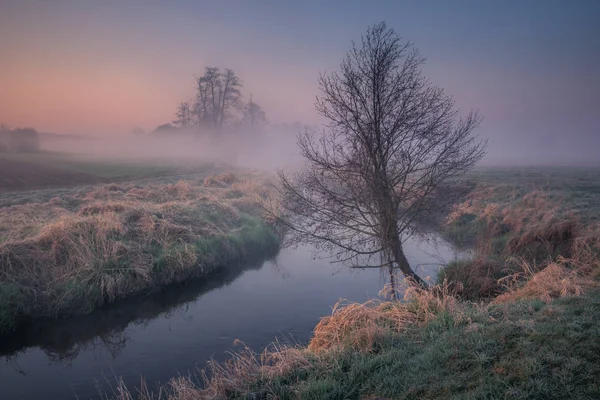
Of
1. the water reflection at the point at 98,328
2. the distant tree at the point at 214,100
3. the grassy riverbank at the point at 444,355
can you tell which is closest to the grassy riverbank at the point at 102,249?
the water reflection at the point at 98,328

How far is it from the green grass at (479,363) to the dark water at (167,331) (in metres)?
4.09

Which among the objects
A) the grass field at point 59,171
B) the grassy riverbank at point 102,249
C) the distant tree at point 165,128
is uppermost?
the distant tree at point 165,128

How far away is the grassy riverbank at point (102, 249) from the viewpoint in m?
10.4

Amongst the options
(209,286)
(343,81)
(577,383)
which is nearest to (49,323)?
(209,286)

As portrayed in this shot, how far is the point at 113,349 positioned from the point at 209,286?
437 centimetres

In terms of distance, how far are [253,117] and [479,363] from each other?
59651 millimetres

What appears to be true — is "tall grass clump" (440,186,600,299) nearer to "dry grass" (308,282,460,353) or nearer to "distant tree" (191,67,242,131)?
"dry grass" (308,282,460,353)

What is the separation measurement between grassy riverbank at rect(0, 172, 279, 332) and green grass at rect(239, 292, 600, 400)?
8.22m

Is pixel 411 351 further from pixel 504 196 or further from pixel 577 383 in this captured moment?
pixel 504 196

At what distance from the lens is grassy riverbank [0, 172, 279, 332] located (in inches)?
409

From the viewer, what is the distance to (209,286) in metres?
13.2

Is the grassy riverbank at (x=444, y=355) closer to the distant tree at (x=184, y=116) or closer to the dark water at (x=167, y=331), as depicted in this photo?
the dark water at (x=167, y=331)

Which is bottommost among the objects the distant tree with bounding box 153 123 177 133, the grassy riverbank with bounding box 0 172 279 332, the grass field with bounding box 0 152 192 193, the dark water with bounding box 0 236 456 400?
the dark water with bounding box 0 236 456 400

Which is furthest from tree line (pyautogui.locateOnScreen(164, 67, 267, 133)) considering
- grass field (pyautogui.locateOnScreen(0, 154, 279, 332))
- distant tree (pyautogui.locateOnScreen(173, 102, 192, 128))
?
grass field (pyautogui.locateOnScreen(0, 154, 279, 332))
